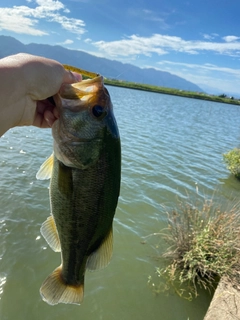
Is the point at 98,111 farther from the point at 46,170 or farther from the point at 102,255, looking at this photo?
the point at 102,255

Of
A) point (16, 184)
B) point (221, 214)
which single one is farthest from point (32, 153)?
point (221, 214)

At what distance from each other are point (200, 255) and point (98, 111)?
495 centimetres

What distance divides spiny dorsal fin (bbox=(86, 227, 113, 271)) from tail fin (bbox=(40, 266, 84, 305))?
0.83 feet

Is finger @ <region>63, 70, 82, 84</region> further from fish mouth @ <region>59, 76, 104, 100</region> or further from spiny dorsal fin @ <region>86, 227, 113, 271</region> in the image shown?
spiny dorsal fin @ <region>86, 227, 113, 271</region>

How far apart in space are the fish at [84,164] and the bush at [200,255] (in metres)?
4.31

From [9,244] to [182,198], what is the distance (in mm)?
6616

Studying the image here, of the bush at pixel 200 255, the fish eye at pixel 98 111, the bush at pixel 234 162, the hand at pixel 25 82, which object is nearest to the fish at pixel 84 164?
the fish eye at pixel 98 111

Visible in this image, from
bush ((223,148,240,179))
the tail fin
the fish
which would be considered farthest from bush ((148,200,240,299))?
bush ((223,148,240,179))

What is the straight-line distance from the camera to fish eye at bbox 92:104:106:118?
2.22m

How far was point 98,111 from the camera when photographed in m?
2.23

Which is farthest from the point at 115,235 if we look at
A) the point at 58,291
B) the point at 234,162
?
the point at 234,162

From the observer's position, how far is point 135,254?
7.41m

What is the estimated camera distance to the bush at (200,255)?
5.99 meters

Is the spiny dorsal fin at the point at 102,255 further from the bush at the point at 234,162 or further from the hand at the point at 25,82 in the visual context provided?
the bush at the point at 234,162
